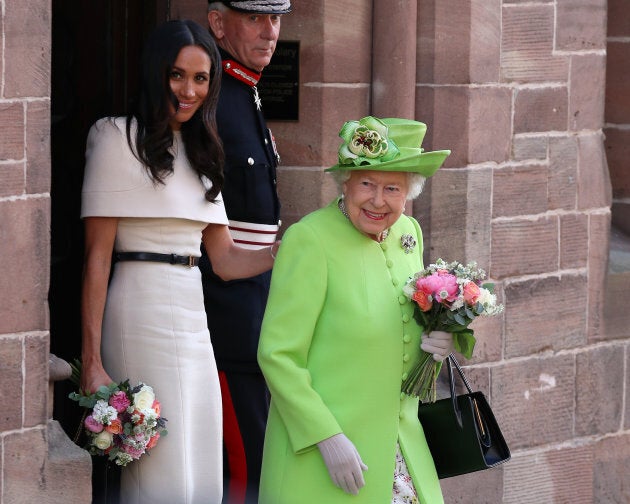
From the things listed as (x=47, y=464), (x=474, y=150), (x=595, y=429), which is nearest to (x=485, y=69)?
(x=474, y=150)

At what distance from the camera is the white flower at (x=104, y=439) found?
5180 millimetres

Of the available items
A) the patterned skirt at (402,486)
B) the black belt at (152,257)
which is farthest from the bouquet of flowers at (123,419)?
the patterned skirt at (402,486)

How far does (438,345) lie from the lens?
492 centimetres

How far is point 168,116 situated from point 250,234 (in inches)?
33.4

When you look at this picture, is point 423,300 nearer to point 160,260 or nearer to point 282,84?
point 160,260

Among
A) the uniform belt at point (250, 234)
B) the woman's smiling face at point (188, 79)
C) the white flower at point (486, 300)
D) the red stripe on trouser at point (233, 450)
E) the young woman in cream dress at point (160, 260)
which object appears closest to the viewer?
the white flower at point (486, 300)

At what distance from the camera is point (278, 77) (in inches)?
268

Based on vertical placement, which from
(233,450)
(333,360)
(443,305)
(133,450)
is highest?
(443,305)

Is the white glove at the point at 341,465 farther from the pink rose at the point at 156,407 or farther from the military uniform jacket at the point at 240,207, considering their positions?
the military uniform jacket at the point at 240,207

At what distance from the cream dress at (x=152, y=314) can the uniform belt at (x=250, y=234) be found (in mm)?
676

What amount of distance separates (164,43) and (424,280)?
113 centimetres

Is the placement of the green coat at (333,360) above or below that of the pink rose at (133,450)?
above

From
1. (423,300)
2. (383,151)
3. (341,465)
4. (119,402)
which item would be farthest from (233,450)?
(383,151)

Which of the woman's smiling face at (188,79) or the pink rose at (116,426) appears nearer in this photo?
the pink rose at (116,426)
